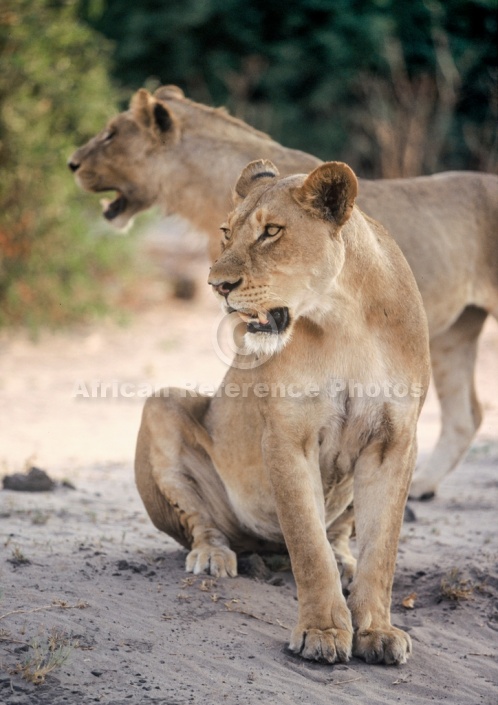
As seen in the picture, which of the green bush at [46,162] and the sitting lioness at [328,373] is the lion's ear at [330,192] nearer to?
the sitting lioness at [328,373]

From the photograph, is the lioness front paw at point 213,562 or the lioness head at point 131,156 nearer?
the lioness front paw at point 213,562

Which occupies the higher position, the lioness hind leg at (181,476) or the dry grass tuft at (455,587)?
the lioness hind leg at (181,476)

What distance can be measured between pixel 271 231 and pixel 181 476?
1.41 metres

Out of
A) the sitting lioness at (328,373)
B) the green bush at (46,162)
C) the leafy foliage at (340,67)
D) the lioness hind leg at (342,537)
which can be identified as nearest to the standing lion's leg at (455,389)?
the lioness hind leg at (342,537)

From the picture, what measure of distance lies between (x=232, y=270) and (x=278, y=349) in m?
0.33

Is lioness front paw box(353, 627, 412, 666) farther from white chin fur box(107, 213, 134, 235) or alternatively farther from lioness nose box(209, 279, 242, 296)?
white chin fur box(107, 213, 134, 235)

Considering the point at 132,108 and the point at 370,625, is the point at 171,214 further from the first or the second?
the point at 370,625

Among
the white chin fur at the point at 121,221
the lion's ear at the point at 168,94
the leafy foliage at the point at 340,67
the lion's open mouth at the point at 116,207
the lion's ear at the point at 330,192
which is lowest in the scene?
the lion's ear at the point at 330,192

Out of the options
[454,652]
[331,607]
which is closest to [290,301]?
[331,607]

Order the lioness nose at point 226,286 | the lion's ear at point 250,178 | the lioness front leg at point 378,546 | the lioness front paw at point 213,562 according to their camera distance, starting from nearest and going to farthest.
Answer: the lioness nose at point 226,286
the lioness front leg at point 378,546
the lion's ear at point 250,178
the lioness front paw at point 213,562

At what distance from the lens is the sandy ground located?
329cm

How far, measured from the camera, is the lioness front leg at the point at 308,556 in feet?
11.4

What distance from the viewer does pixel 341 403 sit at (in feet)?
11.9

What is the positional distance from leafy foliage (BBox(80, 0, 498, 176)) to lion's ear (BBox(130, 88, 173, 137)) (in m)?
7.88
